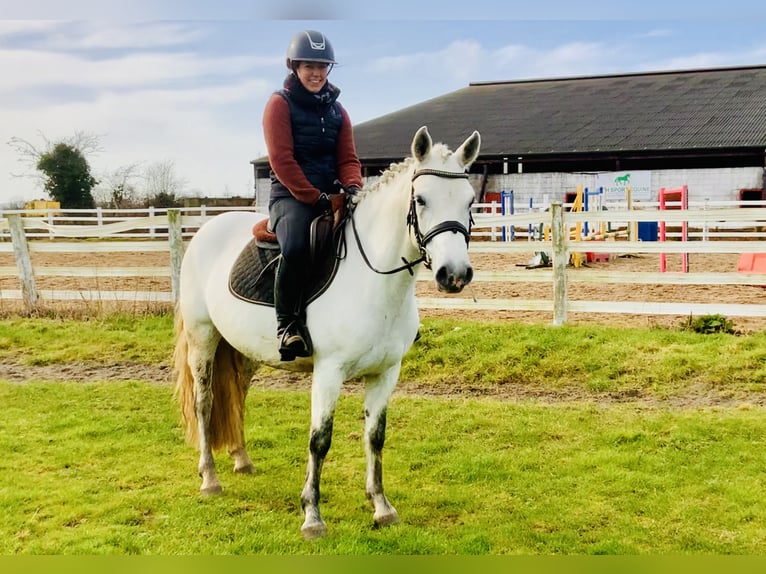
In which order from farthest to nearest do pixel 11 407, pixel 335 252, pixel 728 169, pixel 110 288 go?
pixel 728 169
pixel 110 288
pixel 11 407
pixel 335 252

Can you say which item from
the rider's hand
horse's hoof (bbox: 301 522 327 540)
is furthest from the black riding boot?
horse's hoof (bbox: 301 522 327 540)

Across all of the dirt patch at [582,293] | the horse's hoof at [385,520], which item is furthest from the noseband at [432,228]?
the dirt patch at [582,293]

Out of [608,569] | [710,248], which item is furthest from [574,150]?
[608,569]

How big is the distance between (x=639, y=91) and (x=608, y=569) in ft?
90.4

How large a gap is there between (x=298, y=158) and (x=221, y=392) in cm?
173

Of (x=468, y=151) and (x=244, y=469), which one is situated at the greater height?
(x=468, y=151)

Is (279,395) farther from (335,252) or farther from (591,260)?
(591,260)

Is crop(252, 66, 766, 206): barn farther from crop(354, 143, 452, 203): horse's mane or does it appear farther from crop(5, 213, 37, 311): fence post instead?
crop(354, 143, 452, 203): horse's mane

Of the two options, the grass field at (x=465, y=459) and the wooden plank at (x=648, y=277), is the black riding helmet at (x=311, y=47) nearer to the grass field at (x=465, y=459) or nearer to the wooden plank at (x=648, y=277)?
the grass field at (x=465, y=459)

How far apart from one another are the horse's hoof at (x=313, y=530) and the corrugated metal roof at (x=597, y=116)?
21.2 m

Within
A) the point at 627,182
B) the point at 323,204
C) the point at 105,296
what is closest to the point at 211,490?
the point at 323,204

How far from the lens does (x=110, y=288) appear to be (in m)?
11.1

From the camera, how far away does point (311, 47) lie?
340 centimetres

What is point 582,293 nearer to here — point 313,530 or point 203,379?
point 203,379
